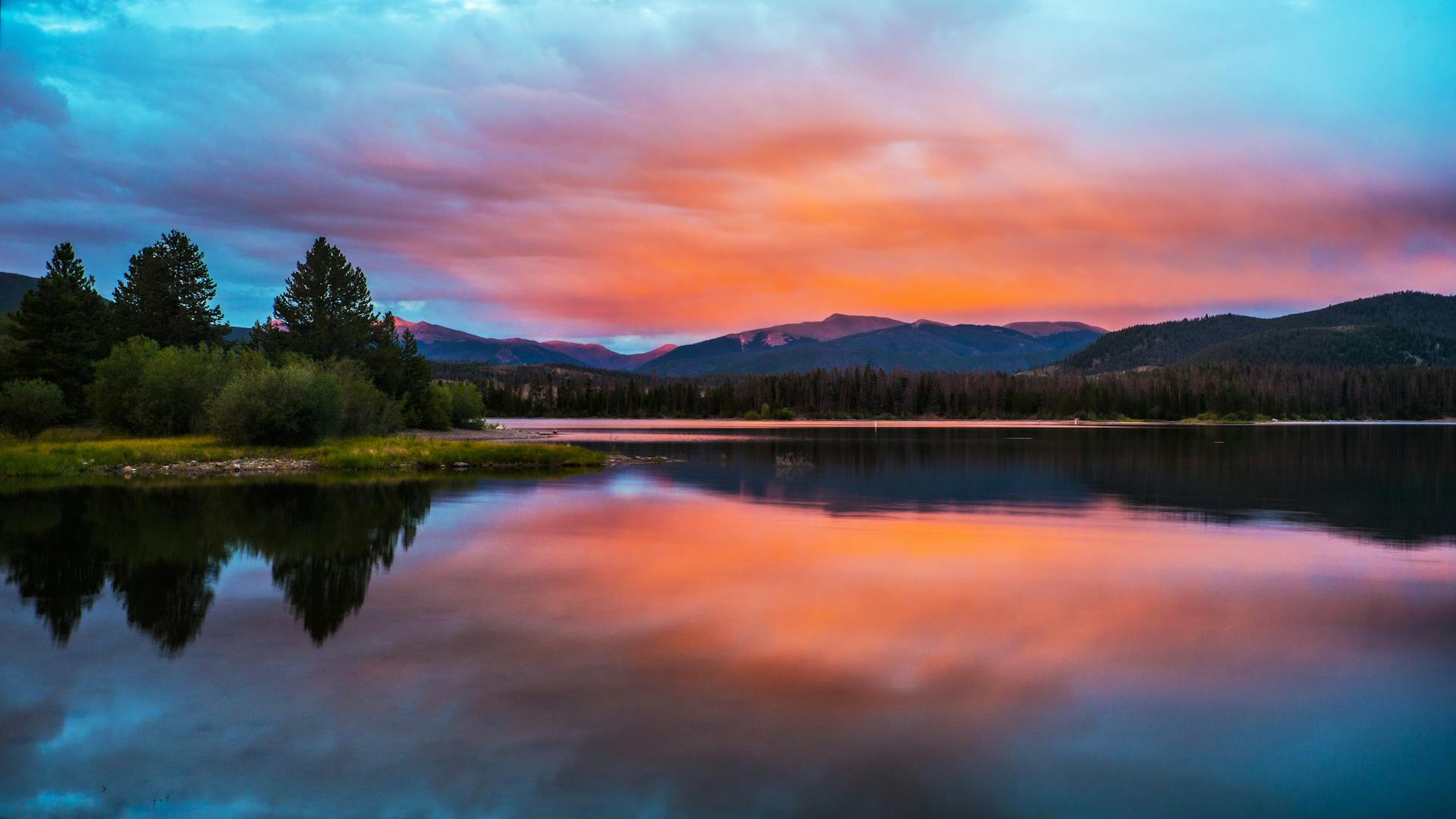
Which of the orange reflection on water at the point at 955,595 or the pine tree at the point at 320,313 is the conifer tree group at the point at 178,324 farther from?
the orange reflection on water at the point at 955,595

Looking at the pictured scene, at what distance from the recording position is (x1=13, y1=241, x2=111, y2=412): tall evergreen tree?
56812mm

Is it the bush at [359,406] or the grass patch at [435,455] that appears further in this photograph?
the bush at [359,406]

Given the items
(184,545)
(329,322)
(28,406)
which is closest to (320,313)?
(329,322)

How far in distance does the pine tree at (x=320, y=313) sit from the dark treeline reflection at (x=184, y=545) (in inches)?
1622

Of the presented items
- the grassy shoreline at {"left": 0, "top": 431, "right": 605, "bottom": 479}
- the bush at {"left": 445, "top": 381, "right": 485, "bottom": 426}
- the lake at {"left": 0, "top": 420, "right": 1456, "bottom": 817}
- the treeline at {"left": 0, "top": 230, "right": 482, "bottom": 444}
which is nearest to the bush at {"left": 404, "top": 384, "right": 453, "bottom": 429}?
the treeline at {"left": 0, "top": 230, "right": 482, "bottom": 444}

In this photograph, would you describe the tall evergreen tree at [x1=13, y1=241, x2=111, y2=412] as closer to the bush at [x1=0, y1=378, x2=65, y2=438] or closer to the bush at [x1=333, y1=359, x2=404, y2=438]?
the bush at [x1=0, y1=378, x2=65, y2=438]

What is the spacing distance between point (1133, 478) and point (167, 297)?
6827 centimetres

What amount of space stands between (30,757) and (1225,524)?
26678mm

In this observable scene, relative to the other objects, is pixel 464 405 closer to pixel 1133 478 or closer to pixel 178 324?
pixel 178 324

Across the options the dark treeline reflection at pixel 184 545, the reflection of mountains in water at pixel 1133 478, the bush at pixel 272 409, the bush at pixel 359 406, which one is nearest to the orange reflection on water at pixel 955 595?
the dark treeline reflection at pixel 184 545

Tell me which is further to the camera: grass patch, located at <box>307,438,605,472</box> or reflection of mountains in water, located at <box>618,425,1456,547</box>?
grass patch, located at <box>307,438,605,472</box>

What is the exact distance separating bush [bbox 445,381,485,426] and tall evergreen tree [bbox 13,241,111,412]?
36.4 m

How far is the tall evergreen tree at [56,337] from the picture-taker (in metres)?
56.8

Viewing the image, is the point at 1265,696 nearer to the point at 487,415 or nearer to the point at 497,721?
the point at 497,721
